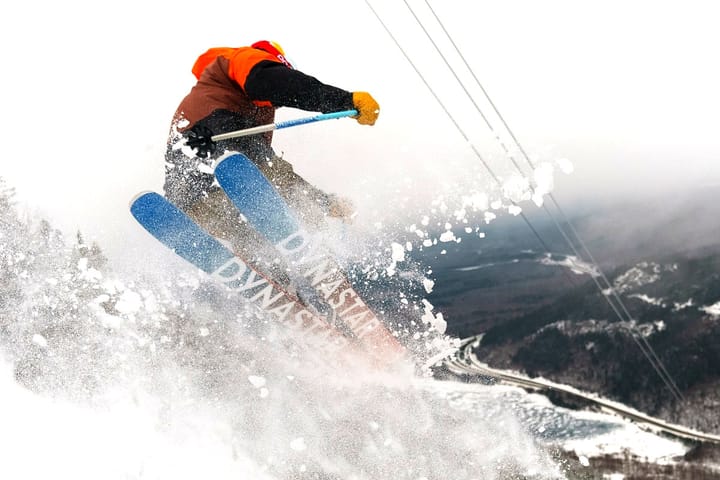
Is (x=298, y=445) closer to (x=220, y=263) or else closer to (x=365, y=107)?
(x=220, y=263)

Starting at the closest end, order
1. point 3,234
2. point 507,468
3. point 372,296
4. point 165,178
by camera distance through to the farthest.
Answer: point 165,178, point 372,296, point 507,468, point 3,234

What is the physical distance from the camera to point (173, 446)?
4.77m

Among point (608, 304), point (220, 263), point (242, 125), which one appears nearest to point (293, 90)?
point (242, 125)

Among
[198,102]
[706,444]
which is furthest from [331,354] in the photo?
[706,444]

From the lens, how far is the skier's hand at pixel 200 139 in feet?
9.98

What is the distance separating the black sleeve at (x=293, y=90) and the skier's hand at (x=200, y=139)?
1.53 feet

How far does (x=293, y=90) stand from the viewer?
2686mm

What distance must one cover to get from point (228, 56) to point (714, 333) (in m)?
19.9

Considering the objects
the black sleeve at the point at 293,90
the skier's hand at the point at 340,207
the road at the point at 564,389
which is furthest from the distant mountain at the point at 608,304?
the black sleeve at the point at 293,90

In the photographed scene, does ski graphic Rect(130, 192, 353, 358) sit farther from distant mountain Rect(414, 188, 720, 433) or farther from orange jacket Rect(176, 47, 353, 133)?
distant mountain Rect(414, 188, 720, 433)

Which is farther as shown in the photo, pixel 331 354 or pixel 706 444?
pixel 706 444

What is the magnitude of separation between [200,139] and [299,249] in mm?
1290

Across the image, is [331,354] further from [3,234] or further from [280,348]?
[3,234]

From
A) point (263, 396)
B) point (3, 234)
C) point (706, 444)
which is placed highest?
Answer: point (3, 234)
